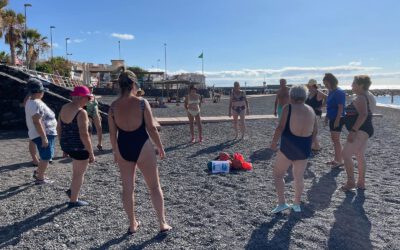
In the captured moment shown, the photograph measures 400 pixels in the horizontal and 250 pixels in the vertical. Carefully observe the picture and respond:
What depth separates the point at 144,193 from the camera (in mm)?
5531

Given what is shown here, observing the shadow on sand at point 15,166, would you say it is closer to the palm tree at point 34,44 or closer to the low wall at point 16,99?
the low wall at point 16,99

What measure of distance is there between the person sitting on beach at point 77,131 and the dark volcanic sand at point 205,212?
2.34ft

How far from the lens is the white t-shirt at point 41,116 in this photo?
5497 millimetres

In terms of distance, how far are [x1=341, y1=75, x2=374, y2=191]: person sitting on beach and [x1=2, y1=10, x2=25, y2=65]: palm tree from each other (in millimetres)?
36910

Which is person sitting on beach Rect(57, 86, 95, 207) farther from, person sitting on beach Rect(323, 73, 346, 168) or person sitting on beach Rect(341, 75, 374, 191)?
person sitting on beach Rect(323, 73, 346, 168)

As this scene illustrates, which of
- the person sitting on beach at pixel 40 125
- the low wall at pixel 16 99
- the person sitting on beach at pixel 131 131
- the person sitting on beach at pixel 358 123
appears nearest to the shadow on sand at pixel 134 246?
the person sitting on beach at pixel 131 131

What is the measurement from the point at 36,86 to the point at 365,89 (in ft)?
16.5

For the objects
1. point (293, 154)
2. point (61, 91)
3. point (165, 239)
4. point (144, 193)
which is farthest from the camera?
point (61, 91)

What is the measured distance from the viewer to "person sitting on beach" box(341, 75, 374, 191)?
5.00 metres

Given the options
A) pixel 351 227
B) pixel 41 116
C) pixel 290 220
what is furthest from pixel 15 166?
pixel 351 227

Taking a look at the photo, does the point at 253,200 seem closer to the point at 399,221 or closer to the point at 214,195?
the point at 214,195

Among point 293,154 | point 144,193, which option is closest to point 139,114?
point 293,154

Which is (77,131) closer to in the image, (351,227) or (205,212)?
(205,212)

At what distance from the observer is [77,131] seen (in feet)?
14.8
